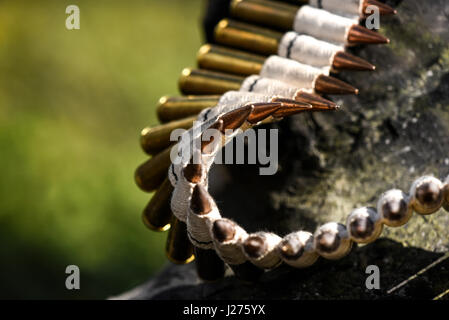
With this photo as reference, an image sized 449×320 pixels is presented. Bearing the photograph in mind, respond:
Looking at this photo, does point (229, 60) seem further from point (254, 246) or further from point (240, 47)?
point (254, 246)

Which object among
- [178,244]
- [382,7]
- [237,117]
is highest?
[382,7]

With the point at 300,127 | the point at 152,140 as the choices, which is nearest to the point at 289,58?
the point at 300,127

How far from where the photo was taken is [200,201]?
2.08ft

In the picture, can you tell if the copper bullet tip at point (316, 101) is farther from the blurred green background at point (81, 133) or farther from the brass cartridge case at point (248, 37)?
the blurred green background at point (81, 133)

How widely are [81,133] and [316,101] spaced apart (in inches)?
53.3

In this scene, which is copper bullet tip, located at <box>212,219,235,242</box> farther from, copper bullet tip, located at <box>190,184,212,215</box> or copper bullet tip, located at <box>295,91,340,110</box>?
copper bullet tip, located at <box>295,91,340,110</box>

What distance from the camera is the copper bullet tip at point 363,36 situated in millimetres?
769

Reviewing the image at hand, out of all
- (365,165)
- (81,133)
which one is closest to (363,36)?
(365,165)

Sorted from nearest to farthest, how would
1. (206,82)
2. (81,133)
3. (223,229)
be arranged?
(223,229), (206,82), (81,133)

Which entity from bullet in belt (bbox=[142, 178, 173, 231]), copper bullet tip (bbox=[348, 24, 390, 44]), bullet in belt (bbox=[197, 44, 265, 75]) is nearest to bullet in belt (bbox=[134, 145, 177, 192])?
bullet in belt (bbox=[142, 178, 173, 231])

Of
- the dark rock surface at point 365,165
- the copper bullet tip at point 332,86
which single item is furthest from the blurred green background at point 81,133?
the copper bullet tip at point 332,86
